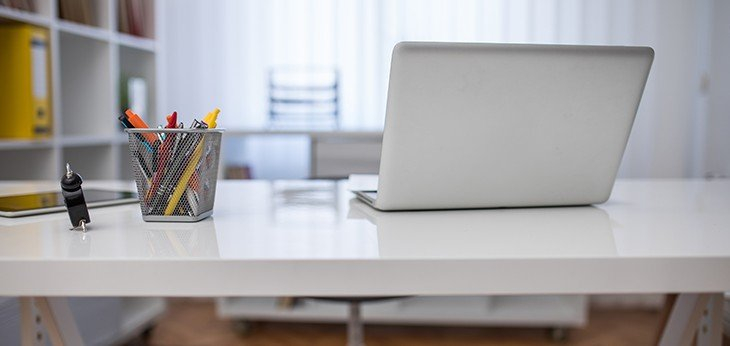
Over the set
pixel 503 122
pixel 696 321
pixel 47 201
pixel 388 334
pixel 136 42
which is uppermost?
pixel 136 42

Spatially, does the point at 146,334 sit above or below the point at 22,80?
below

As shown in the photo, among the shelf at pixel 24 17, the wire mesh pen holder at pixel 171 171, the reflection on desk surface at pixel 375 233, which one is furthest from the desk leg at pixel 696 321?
the shelf at pixel 24 17

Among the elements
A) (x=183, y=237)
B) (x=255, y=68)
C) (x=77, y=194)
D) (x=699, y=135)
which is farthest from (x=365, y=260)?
(x=699, y=135)

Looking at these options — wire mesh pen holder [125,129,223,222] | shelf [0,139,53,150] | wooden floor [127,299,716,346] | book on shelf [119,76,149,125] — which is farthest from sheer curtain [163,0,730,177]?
wire mesh pen holder [125,129,223,222]

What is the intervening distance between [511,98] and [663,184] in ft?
1.88

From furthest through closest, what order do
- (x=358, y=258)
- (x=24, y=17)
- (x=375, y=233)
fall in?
(x=24, y=17) → (x=375, y=233) → (x=358, y=258)

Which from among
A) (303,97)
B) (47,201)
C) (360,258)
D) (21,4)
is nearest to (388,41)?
(303,97)

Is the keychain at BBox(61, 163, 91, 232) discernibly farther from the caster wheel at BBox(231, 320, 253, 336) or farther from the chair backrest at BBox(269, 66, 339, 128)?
the chair backrest at BBox(269, 66, 339, 128)

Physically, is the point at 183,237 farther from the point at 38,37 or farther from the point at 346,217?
the point at 38,37

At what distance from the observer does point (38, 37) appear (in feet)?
6.65

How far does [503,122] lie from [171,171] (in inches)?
14.8

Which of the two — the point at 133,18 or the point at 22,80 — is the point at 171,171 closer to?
the point at 22,80

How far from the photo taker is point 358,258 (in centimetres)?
53

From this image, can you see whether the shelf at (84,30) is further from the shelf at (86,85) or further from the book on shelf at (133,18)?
the book on shelf at (133,18)
